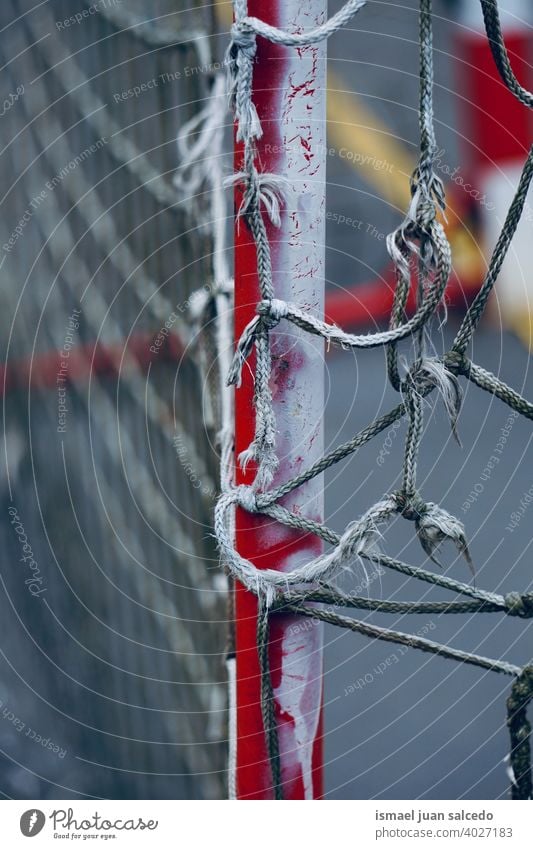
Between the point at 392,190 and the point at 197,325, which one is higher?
the point at 392,190

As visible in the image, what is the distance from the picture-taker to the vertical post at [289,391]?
0.37 meters

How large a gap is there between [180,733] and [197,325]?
41 centimetres

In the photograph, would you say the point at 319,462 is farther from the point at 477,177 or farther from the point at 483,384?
the point at 477,177

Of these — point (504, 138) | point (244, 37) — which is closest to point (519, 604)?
point (244, 37)

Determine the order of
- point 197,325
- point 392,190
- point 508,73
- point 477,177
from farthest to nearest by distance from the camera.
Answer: point 392,190 < point 477,177 < point 197,325 < point 508,73

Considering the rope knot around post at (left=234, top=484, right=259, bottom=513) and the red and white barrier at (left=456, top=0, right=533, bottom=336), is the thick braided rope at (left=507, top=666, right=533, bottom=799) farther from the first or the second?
the red and white barrier at (left=456, top=0, right=533, bottom=336)

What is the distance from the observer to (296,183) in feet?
1.25

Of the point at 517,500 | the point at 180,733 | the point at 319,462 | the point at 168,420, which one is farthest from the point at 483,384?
the point at 517,500

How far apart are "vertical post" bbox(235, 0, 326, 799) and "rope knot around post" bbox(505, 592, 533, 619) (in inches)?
3.6

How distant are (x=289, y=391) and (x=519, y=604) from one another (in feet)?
0.47

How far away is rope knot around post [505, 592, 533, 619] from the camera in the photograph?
0.39 m

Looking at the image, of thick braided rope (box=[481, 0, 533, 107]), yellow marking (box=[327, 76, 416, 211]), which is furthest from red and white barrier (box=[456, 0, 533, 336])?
thick braided rope (box=[481, 0, 533, 107])

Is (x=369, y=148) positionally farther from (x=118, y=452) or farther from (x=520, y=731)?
(x=520, y=731)
